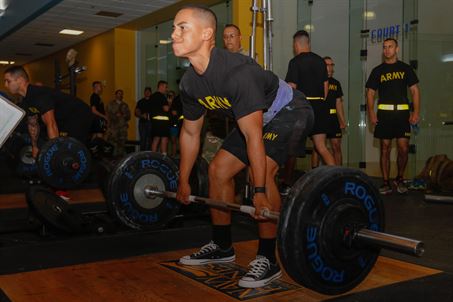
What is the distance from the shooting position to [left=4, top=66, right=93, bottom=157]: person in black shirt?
343 cm

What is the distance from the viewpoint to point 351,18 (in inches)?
212

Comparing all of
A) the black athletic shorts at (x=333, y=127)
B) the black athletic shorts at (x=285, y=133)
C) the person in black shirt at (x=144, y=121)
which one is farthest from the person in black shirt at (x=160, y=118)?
the black athletic shorts at (x=285, y=133)

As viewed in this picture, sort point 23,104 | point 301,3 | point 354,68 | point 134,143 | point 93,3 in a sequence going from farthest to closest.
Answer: point 134,143 → point 93,3 → point 301,3 → point 354,68 → point 23,104

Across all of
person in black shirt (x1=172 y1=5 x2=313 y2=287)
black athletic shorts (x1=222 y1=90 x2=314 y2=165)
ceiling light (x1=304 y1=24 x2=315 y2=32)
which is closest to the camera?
person in black shirt (x1=172 y1=5 x2=313 y2=287)

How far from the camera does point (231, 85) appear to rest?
1.59 m

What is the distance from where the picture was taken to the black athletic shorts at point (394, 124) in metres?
3.97

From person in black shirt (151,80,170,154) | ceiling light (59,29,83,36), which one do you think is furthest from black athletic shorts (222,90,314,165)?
ceiling light (59,29,83,36)

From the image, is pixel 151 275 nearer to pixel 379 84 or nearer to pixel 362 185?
pixel 362 185

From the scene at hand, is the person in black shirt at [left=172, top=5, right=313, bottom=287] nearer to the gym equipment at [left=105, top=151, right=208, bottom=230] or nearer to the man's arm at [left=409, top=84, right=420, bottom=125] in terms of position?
the gym equipment at [left=105, top=151, right=208, bottom=230]

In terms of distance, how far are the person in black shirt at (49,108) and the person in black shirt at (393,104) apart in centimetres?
228

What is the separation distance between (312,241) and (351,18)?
14.8 feet

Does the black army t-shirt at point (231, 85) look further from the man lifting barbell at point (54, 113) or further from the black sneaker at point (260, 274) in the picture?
the man lifting barbell at point (54, 113)

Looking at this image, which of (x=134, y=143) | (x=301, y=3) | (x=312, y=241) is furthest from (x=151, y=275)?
(x=134, y=143)

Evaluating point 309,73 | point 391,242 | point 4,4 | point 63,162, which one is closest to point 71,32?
point 4,4
